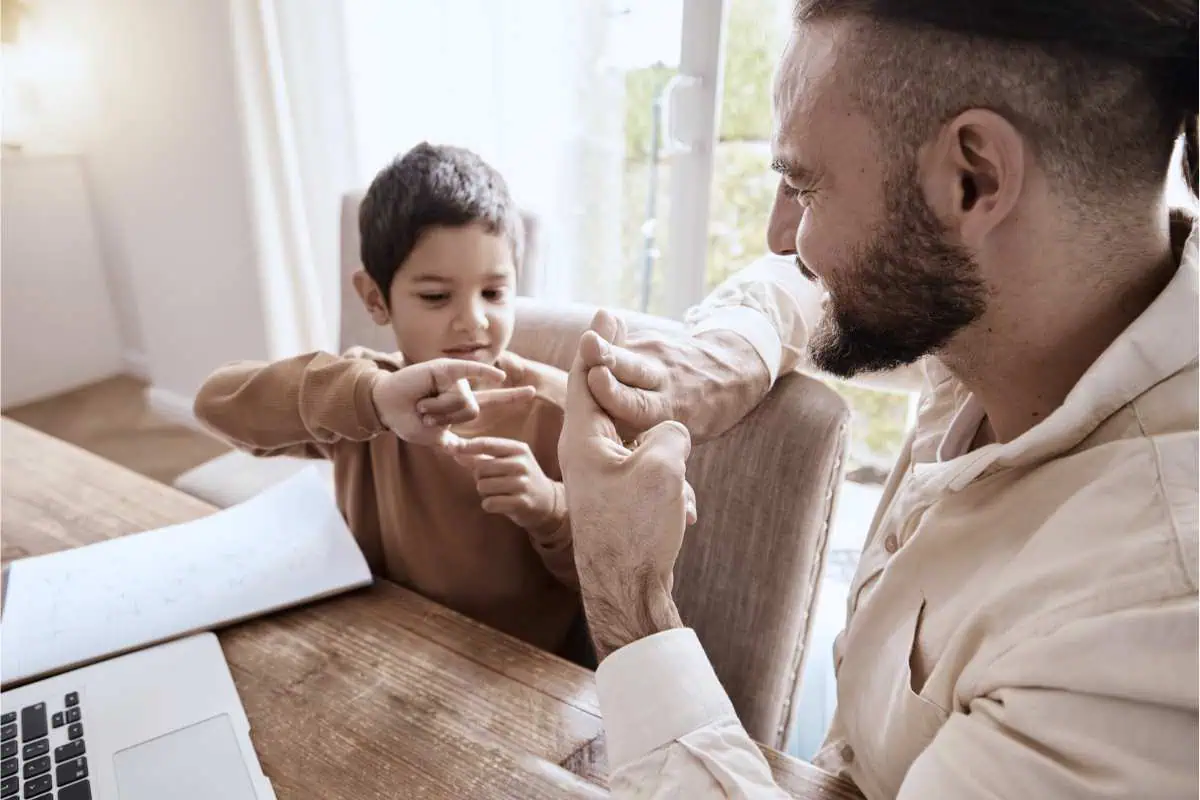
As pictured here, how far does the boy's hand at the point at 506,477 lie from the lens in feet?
3.27

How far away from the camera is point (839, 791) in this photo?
682 millimetres

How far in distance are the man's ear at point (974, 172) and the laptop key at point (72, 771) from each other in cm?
84

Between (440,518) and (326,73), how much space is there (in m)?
1.67

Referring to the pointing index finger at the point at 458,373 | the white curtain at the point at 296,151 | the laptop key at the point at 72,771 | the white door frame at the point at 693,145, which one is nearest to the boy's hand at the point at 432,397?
the pointing index finger at the point at 458,373

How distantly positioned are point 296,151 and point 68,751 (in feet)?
6.83

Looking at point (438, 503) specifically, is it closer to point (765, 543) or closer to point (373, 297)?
point (373, 297)

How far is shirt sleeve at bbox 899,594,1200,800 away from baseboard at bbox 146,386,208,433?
3197 millimetres

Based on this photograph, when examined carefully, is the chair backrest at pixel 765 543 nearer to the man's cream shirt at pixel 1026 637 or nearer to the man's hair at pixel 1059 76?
the man's cream shirt at pixel 1026 637

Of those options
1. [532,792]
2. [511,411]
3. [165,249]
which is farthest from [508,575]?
[165,249]

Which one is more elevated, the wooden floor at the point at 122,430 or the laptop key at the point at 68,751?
the laptop key at the point at 68,751

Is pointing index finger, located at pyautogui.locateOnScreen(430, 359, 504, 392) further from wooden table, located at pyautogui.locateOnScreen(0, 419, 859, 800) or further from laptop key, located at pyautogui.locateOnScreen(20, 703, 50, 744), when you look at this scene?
laptop key, located at pyautogui.locateOnScreen(20, 703, 50, 744)

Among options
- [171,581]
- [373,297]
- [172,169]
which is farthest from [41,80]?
[171,581]

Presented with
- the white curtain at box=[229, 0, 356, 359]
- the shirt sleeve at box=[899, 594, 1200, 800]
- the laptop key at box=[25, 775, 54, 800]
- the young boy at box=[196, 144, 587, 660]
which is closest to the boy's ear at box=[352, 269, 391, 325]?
the young boy at box=[196, 144, 587, 660]

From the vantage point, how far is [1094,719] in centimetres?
47
